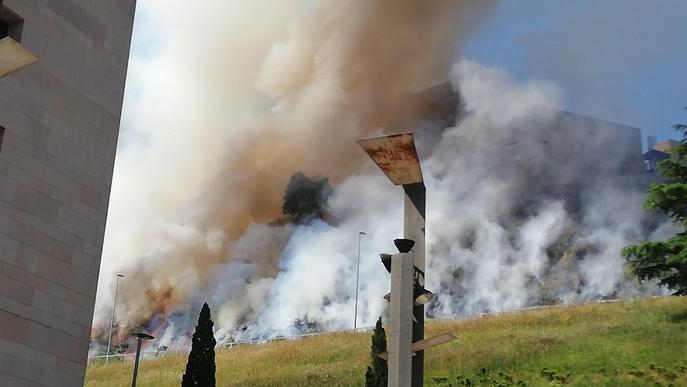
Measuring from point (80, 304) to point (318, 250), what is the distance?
39.6 metres

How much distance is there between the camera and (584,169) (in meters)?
48.3

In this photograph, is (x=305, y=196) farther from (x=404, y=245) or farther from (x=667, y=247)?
(x=404, y=245)

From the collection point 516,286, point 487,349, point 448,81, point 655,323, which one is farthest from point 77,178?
point 448,81

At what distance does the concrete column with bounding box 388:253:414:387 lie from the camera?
21.0 feet

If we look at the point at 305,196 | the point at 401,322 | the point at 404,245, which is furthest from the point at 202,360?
the point at 305,196

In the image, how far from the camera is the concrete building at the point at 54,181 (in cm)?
1074

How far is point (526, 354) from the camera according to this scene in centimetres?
2391

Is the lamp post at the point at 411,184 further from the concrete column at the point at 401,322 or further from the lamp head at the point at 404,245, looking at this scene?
the concrete column at the point at 401,322

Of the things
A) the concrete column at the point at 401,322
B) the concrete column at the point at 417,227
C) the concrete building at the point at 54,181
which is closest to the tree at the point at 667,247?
the concrete building at the point at 54,181

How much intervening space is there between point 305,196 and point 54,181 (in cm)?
4127

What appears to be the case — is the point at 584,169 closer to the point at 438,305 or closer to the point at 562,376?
the point at 438,305

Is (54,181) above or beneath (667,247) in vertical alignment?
beneath

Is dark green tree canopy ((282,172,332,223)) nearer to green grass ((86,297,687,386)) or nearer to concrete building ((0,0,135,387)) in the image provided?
green grass ((86,297,687,386))

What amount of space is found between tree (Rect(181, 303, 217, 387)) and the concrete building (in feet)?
25.5
